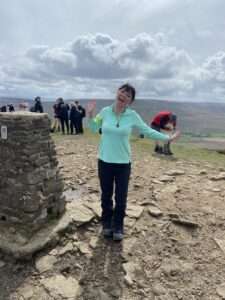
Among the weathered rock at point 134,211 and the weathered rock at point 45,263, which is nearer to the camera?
the weathered rock at point 45,263

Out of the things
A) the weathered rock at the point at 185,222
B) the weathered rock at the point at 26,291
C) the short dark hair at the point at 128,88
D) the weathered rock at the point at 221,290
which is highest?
the short dark hair at the point at 128,88

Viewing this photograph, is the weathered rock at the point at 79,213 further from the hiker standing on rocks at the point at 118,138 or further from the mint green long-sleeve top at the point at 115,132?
the mint green long-sleeve top at the point at 115,132

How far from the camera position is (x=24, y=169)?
Result: 586cm

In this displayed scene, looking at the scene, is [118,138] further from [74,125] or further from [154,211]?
[74,125]

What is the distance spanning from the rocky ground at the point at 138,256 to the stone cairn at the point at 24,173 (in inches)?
23.1

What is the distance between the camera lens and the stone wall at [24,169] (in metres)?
5.79

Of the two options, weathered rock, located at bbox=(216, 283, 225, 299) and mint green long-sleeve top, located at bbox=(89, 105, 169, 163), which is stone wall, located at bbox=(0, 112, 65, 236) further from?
weathered rock, located at bbox=(216, 283, 225, 299)

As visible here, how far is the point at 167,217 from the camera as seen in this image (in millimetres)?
7586

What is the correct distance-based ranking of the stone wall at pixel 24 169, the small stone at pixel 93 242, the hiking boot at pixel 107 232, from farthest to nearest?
the hiking boot at pixel 107 232 < the small stone at pixel 93 242 < the stone wall at pixel 24 169

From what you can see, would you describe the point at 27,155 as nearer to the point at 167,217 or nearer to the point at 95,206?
the point at 95,206

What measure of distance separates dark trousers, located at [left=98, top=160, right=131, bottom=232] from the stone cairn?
1.14 m

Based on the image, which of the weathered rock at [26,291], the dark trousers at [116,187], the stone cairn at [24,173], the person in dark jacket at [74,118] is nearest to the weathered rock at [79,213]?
the dark trousers at [116,187]

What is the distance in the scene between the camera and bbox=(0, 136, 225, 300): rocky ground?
5355mm

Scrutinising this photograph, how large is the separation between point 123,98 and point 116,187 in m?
1.59
